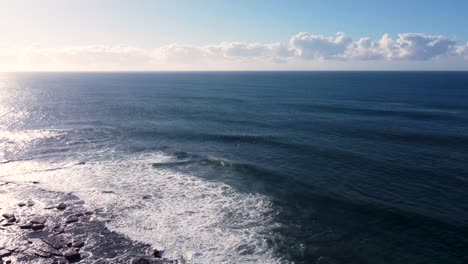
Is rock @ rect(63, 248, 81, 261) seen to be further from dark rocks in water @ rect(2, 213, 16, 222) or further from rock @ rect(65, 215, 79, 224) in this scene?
dark rocks in water @ rect(2, 213, 16, 222)

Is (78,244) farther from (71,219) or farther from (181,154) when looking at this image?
(181,154)

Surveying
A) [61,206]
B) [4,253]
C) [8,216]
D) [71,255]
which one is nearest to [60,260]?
[71,255]

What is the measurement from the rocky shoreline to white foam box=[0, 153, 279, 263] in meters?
1.72

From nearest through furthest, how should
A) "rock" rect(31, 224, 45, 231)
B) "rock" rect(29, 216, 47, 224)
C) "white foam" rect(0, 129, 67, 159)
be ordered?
"rock" rect(31, 224, 45, 231) → "rock" rect(29, 216, 47, 224) → "white foam" rect(0, 129, 67, 159)

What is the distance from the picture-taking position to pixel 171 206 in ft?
141

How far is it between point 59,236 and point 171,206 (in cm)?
1324

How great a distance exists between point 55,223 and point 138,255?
1268 centimetres

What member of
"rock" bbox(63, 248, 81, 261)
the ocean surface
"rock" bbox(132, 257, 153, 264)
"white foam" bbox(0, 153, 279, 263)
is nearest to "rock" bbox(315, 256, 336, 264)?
the ocean surface

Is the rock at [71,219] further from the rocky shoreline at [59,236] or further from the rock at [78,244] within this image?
the rock at [78,244]

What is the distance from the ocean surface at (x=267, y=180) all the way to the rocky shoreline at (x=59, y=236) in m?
1.83

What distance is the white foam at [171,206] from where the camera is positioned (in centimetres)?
3403

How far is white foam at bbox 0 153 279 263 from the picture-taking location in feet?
112

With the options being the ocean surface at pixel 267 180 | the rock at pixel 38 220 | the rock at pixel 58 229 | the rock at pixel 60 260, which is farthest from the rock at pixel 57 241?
the ocean surface at pixel 267 180

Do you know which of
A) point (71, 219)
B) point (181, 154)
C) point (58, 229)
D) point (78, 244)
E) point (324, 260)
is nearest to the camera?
point (324, 260)
